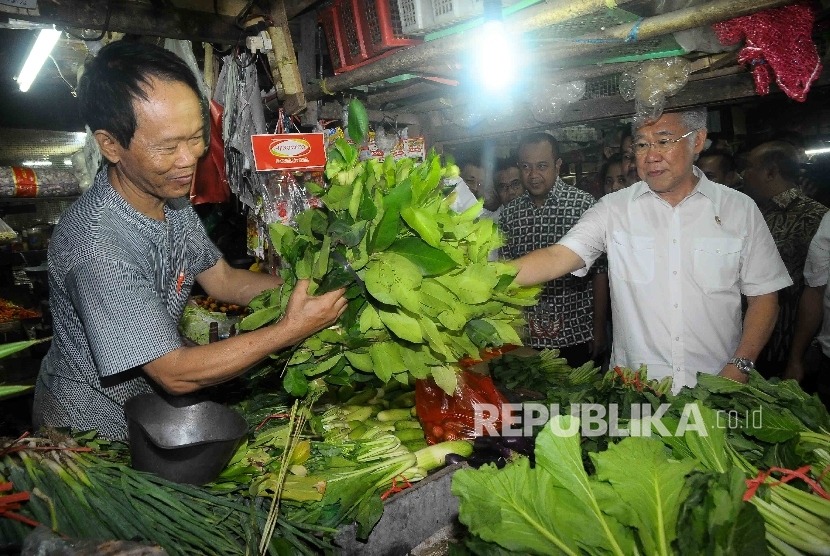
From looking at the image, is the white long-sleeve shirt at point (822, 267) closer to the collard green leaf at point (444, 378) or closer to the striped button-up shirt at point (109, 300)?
the collard green leaf at point (444, 378)

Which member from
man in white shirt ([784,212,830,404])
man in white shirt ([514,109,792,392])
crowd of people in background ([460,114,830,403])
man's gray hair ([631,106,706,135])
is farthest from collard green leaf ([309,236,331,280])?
man in white shirt ([784,212,830,404])

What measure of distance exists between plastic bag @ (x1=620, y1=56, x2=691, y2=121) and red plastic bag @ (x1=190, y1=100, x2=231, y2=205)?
315 centimetres

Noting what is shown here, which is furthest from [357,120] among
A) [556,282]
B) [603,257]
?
[603,257]

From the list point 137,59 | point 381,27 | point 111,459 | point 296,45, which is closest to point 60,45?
point 296,45

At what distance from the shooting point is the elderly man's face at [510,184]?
6.27 meters

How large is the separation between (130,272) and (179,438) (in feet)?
1.86

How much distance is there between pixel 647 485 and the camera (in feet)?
4.28

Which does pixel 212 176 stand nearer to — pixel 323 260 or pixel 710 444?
pixel 323 260

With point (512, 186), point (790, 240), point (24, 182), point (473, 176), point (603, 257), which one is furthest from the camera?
point (512, 186)

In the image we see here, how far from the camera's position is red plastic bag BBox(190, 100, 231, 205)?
4.30 metres

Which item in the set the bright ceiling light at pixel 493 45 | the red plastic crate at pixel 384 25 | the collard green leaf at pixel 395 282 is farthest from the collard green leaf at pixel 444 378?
the red plastic crate at pixel 384 25

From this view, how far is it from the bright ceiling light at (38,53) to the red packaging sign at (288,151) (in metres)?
2.06

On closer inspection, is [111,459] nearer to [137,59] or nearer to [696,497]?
[137,59]

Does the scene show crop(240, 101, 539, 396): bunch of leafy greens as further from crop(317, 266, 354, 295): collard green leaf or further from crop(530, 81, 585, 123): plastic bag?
crop(530, 81, 585, 123): plastic bag
